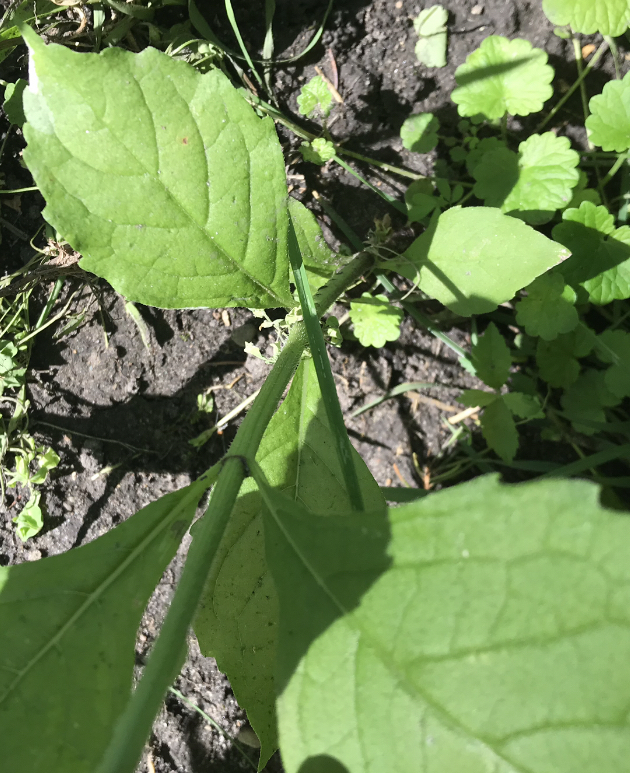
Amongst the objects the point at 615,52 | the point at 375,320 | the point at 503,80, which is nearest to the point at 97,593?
the point at 375,320

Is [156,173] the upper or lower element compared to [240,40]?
lower

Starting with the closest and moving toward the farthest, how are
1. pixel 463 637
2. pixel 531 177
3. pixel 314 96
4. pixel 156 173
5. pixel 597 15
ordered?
pixel 463 637 < pixel 156 173 < pixel 597 15 < pixel 531 177 < pixel 314 96

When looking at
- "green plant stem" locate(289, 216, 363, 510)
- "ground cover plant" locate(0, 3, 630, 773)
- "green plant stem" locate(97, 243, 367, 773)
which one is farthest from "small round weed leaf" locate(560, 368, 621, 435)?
"green plant stem" locate(97, 243, 367, 773)

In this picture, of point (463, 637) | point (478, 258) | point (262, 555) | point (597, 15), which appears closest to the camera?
point (463, 637)

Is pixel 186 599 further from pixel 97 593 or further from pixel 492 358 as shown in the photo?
pixel 492 358

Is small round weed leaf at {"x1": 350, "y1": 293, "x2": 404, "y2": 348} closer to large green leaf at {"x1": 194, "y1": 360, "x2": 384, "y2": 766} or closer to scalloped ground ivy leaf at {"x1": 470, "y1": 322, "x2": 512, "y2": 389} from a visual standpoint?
scalloped ground ivy leaf at {"x1": 470, "y1": 322, "x2": 512, "y2": 389}

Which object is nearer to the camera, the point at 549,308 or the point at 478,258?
the point at 478,258
